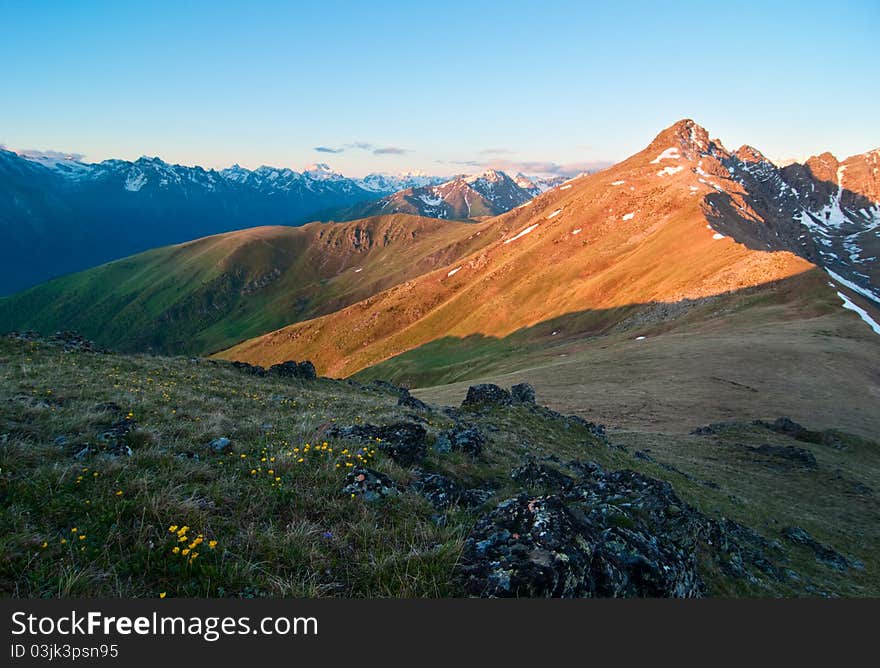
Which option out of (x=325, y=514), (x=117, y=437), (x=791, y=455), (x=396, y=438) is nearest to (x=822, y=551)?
(x=791, y=455)

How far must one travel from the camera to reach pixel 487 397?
24562 millimetres

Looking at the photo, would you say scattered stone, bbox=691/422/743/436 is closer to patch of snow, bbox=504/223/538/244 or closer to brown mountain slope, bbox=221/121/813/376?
brown mountain slope, bbox=221/121/813/376

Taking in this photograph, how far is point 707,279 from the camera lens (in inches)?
2992

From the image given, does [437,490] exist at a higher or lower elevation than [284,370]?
higher

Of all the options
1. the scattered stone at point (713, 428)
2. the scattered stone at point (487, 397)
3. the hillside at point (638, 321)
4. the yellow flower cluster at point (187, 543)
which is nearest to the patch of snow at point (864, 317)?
the hillside at point (638, 321)

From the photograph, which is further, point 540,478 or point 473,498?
point 540,478

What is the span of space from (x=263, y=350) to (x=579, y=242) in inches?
4936

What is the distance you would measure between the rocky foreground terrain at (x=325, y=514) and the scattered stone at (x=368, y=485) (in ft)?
0.12

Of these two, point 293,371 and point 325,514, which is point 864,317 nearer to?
point 293,371

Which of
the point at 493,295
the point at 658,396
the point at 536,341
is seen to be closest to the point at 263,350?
the point at 493,295

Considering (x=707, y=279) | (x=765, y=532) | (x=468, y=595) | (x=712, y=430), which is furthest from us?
(x=707, y=279)

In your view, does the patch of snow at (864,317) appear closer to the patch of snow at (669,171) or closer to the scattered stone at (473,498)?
the scattered stone at (473,498)

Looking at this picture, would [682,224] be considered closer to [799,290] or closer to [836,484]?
[799,290]

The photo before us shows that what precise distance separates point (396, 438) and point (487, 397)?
14003mm
